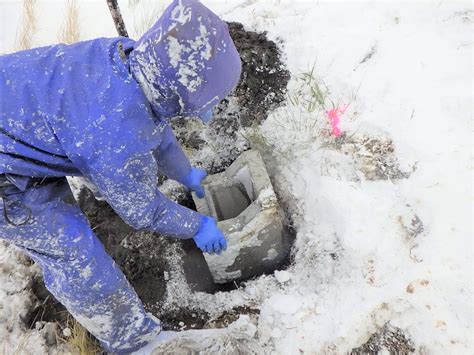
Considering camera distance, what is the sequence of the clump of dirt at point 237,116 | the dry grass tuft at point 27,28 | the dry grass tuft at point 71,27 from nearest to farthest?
the clump of dirt at point 237,116
the dry grass tuft at point 71,27
the dry grass tuft at point 27,28

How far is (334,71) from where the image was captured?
2.88 m

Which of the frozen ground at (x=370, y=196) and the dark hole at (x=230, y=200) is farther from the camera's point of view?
the dark hole at (x=230, y=200)

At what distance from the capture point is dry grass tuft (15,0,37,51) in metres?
3.32

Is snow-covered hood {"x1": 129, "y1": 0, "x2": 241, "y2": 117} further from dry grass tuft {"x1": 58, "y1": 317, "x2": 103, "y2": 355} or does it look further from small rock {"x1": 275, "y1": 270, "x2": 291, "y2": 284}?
dry grass tuft {"x1": 58, "y1": 317, "x2": 103, "y2": 355}

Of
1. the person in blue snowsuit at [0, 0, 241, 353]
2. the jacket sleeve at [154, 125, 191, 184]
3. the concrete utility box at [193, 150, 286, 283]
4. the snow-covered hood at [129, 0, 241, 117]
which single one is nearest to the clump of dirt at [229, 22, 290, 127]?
the concrete utility box at [193, 150, 286, 283]

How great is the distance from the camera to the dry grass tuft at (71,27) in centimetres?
321

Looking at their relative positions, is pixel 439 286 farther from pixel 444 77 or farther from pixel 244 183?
pixel 444 77

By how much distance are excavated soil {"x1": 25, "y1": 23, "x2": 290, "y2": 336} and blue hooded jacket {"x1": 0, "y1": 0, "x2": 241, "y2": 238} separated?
3.25ft

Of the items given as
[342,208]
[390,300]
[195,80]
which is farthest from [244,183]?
[195,80]

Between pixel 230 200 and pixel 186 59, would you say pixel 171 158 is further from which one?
pixel 186 59

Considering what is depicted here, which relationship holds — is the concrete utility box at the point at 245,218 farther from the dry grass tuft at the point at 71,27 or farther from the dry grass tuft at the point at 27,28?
the dry grass tuft at the point at 27,28

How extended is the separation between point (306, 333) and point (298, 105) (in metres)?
1.37

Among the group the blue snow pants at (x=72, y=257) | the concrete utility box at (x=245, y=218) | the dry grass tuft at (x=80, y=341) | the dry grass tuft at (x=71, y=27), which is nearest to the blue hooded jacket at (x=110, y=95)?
the blue snow pants at (x=72, y=257)

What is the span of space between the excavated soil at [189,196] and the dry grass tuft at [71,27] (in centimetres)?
109
